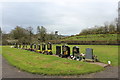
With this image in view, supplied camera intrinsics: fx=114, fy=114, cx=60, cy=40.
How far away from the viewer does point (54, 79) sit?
559 cm

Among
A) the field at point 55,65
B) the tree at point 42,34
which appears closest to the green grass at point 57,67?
the field at point 55,65

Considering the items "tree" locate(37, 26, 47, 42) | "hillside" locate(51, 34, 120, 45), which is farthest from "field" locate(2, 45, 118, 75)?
"tree" locate(37, 26, 47, 42)

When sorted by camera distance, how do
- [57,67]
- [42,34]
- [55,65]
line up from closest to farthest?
[57,67]
[55,65]
[42,34]

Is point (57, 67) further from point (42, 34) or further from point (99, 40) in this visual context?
point (42, 34)

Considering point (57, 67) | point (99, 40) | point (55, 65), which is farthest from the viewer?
point (99, 40)

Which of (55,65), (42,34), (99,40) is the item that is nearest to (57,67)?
(55,65)

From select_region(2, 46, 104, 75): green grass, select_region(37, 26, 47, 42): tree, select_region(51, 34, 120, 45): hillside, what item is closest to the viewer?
select_region(2, 46, 104, 75): green grass

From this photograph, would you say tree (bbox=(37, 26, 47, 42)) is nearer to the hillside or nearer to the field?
the hillside

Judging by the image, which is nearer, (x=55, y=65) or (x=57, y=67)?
(x=57, y=67)

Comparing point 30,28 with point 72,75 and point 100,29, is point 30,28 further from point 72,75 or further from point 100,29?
point 72,75

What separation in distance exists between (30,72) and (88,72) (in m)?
3.37

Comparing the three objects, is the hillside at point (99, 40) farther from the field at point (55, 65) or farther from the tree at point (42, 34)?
the field at point (55, 65)

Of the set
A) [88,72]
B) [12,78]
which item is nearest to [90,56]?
[88,72]

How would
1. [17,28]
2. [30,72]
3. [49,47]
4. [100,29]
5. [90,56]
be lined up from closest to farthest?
1. [30,72]
2. [90,56]
3. [49,47]
4. [17,28]
5. [100,29]
